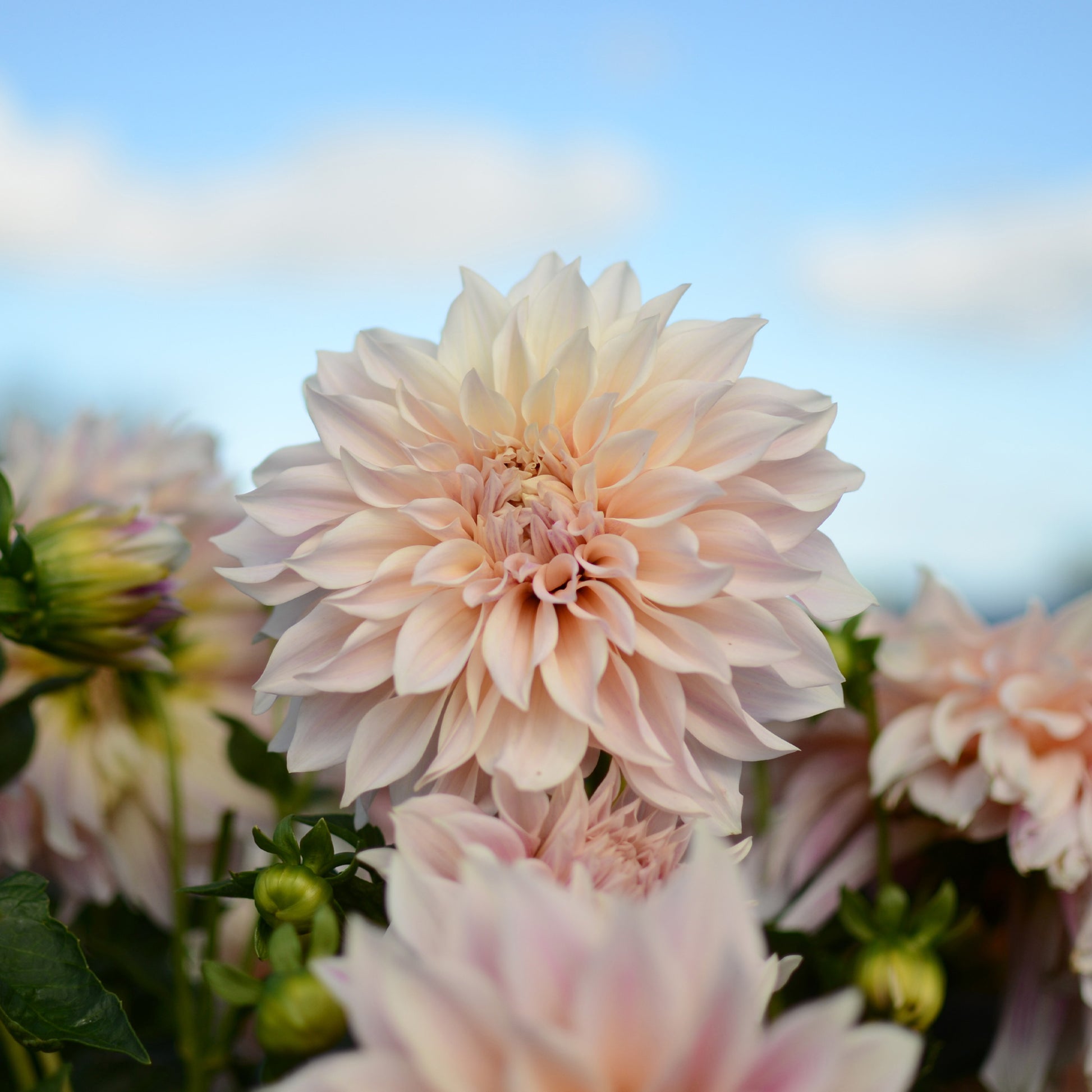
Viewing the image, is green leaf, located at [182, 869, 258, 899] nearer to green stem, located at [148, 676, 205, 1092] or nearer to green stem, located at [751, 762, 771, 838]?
green stem, located at [148, 676, 205, 1092]

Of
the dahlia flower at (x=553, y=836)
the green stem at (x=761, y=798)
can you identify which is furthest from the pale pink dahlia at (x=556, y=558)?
the green stem at (x=761, y=798)

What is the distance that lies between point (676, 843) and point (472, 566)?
142 mm

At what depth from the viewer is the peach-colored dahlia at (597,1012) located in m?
0.23

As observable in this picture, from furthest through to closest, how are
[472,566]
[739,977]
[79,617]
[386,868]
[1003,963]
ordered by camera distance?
[1003,963] < [79,617] < [472,566] < [386,868] < [739,977]

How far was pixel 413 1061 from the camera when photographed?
23 centimetres

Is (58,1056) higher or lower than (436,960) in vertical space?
lower

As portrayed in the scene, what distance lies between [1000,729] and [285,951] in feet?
1.40

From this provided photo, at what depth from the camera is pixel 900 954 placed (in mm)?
477

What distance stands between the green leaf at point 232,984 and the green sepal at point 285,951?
0.01 meters

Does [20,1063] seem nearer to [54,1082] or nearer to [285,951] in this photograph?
[54,1082]

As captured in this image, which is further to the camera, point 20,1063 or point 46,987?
point 20,1063

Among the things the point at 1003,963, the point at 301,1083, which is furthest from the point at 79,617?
the point at 1003,963

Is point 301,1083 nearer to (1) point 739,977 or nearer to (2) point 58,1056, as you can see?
(1) point 739,977

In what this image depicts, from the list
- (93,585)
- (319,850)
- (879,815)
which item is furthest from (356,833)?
(879,815)
